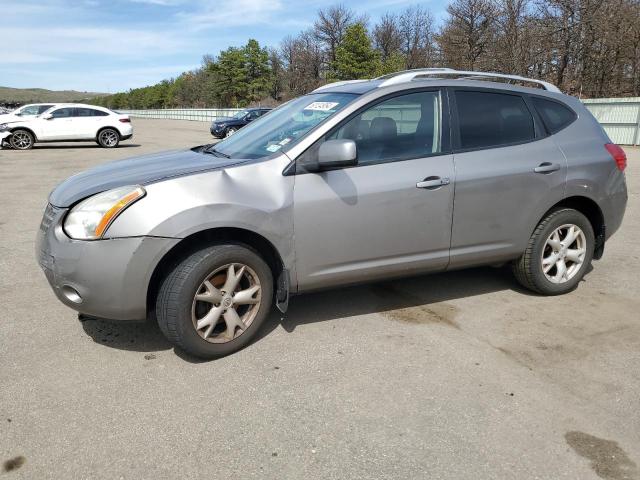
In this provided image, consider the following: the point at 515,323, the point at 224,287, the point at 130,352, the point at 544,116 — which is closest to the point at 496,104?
the point at 544,116

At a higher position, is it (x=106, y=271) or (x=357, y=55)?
(x=357, y=55)

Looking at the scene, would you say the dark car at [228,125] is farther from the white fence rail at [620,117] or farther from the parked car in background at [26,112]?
the white fence rail at [620,117]

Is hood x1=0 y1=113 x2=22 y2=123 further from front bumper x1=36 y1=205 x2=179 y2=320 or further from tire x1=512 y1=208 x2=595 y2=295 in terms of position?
tire x1=512 y1=208 x2=595 y2=295

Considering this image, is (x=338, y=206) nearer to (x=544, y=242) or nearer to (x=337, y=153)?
(x=337, y=153)

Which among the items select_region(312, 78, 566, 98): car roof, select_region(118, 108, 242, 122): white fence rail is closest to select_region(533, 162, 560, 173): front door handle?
select_region(312, 78, 566, 98): car roof

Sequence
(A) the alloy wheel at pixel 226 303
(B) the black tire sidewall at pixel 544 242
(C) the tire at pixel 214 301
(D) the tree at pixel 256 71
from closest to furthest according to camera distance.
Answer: (C) the tire at pixel 214 301
(A) the alloy wheel at pixel 226 303
(B) the black tire sidewall at pixel 544 242
(D) the tree at pixel 256 71

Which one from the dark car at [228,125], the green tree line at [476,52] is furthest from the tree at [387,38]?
the dark car at [228,125]

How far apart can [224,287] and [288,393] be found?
2.55 feet

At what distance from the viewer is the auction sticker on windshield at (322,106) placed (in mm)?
3824

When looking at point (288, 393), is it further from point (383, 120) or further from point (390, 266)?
point (383, 120)

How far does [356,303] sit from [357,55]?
6510 cm

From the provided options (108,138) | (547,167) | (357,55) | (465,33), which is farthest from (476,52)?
(547,167)

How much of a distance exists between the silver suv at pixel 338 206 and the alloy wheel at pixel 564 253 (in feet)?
0.04

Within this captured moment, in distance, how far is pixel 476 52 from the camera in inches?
1870
